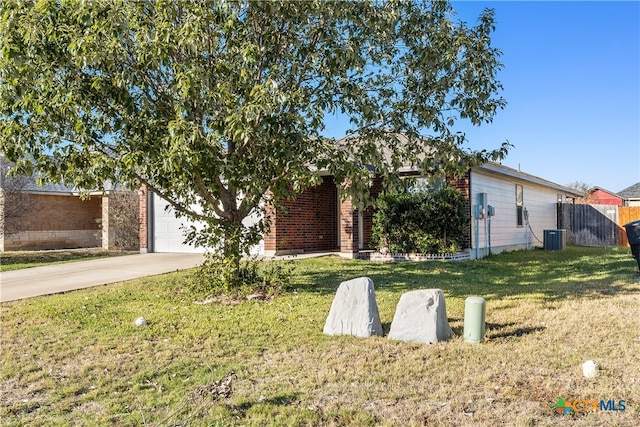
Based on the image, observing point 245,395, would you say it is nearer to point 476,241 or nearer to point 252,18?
point 252,18

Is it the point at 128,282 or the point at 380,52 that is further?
the point at 128,282

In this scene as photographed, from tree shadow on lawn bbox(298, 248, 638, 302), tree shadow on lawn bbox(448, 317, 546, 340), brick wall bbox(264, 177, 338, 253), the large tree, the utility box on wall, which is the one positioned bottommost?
tree shadow on lawn bbox(448, 317, 546, 340)

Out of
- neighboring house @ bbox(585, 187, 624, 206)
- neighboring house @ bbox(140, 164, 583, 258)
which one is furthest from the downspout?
neighboring house @ bbox(585, 187, 624, 206)

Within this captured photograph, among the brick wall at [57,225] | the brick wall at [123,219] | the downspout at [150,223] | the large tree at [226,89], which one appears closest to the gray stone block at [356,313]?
the large tree at [226,89]

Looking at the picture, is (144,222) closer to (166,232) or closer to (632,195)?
(166,232)

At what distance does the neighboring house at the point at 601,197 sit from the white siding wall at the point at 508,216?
2038 centimetres

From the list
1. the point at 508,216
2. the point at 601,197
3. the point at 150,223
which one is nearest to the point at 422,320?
the point at 508,216

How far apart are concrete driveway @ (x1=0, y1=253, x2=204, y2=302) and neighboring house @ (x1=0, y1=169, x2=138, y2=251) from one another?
334cm

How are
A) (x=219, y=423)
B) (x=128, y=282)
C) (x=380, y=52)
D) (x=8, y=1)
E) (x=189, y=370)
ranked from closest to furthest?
1. (x=219, y=423)
2. (x=189, y=370)
3. (x=8, y=1)
4. (x=380, y=52)
5. (x=128, y=282)

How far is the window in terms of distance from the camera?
17.0 metres

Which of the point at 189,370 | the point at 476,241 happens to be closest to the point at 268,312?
the point at 189,370

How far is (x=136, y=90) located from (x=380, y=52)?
386 cm

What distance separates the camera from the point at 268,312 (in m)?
6.61

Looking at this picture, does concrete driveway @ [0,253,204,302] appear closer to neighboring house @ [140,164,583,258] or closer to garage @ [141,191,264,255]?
garage @ [141,191,264,255]
